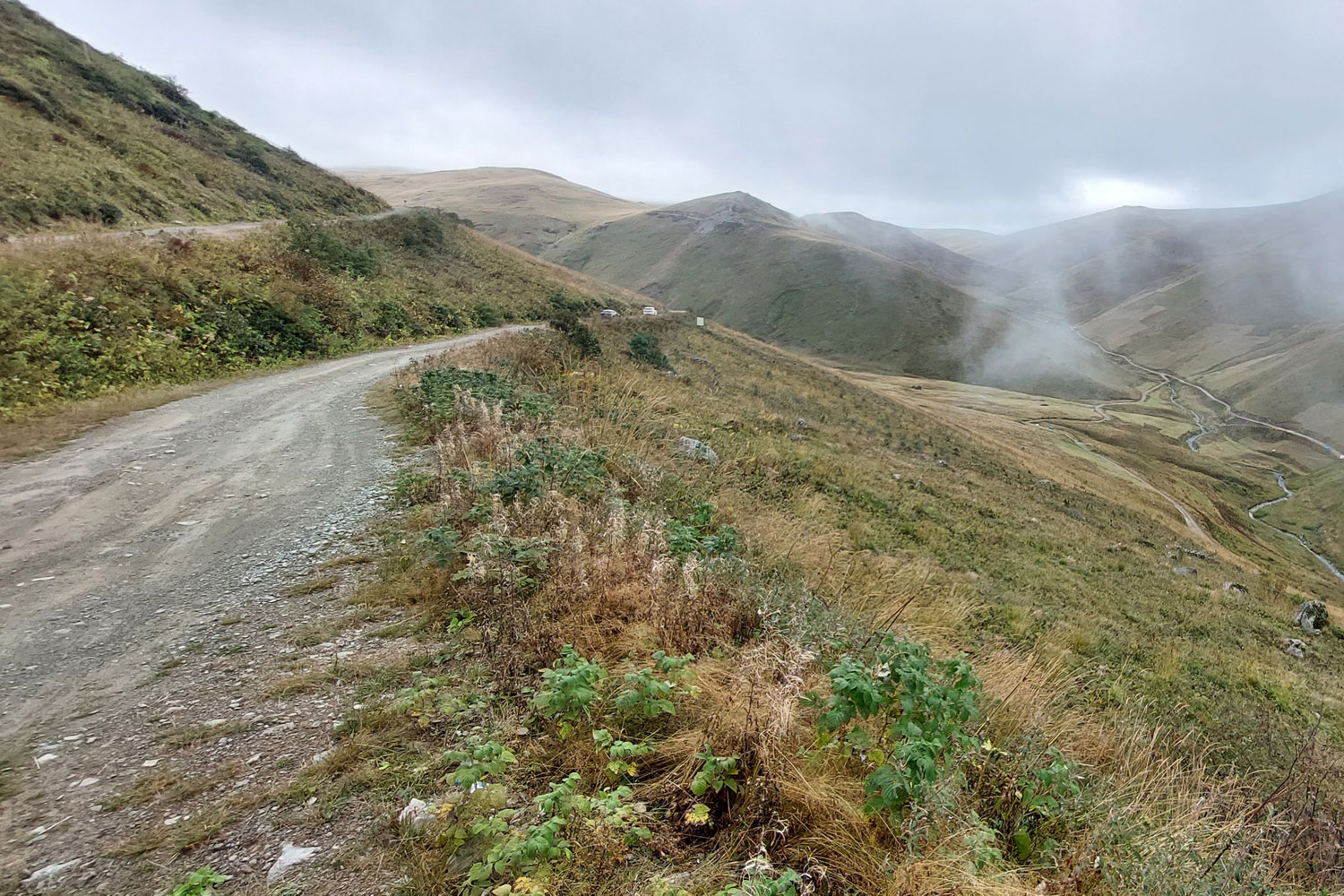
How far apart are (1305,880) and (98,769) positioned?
311 inches

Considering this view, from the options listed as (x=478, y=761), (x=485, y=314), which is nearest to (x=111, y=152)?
(x=485, y=314)

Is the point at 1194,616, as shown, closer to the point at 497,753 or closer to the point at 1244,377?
the point at 497,753

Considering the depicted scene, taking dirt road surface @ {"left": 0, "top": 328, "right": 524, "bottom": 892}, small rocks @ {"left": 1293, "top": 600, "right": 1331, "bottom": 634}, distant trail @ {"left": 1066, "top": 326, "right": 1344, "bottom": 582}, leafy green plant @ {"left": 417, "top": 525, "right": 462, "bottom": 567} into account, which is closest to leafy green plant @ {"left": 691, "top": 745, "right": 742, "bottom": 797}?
dirt road surface @ {"left": 0, "top": 328, "right": 524, "bottom": 892}

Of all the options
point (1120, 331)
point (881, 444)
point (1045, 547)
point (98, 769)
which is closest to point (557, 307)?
point (881, 444)

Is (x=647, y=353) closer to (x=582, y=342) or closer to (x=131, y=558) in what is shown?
(x=582, y=342)

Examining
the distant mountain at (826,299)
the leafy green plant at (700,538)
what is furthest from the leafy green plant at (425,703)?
the distant mountain at (826,299)

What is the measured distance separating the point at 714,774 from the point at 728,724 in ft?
0.92

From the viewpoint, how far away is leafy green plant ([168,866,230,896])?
2588mm

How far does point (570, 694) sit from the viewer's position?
3.51 m

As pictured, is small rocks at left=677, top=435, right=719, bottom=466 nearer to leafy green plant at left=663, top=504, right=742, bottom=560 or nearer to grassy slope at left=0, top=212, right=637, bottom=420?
leafy green plant at left=663, top=504, right=742, bottom=560

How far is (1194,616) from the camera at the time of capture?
15.5 m

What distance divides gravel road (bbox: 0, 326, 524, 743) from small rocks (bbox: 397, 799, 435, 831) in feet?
8.34

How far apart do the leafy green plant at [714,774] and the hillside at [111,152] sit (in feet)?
86.0

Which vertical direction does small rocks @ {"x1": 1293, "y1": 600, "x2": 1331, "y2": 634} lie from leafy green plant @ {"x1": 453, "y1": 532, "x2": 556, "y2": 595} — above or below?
below
